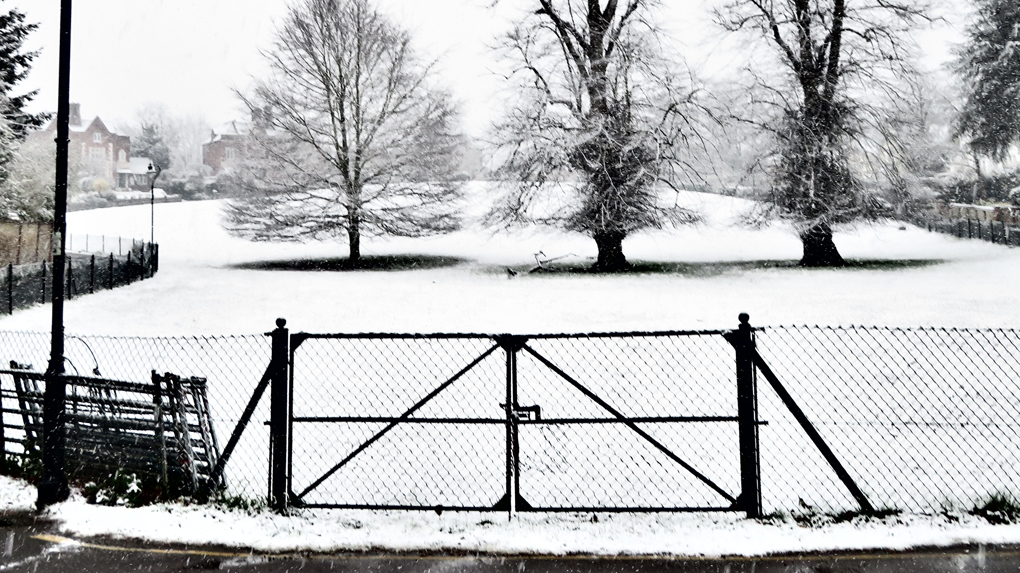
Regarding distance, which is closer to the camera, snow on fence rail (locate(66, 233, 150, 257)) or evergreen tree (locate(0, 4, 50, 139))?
evergreen tree (locate(0, 4, 50, 139))

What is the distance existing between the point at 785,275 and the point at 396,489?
21.5 meters

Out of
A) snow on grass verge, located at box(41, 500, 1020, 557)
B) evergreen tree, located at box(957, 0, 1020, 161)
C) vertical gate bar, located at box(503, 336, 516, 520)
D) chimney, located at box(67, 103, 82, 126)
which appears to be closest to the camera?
snow on grass verge, located at box(41, 500, 1020, 557)

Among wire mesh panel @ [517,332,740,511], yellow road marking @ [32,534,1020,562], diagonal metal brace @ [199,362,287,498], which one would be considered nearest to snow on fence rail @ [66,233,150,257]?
wire mesh panel @ [517,332,740,511]

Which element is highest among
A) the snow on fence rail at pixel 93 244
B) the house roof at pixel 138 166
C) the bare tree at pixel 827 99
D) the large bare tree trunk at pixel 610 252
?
the house roof at pixel 138 166

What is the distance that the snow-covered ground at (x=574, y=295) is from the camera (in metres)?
17.2

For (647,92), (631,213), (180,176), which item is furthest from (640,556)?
(180,176)

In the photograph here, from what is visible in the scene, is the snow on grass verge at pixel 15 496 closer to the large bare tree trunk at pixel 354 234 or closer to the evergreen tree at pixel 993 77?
the large bare tree trunk at pixel 354 234

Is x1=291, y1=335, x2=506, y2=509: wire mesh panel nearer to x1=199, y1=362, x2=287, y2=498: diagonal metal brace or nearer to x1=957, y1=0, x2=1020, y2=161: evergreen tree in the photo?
x1=199, y1=362, x2=287, y2=498: diagonal metal brace

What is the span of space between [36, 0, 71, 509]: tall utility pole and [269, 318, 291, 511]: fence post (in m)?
1.91

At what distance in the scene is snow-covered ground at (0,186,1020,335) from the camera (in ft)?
56.6

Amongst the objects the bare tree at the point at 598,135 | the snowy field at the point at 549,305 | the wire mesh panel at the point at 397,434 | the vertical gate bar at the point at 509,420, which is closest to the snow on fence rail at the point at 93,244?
the snowy field at the point at 549,305

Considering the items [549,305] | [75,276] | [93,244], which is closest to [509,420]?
[549,305]

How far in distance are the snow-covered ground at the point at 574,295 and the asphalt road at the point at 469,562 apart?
1120 cm

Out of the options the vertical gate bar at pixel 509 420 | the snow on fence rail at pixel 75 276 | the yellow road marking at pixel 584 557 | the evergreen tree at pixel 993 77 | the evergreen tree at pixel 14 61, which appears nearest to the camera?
the yellow road marking at pixel 584 557
